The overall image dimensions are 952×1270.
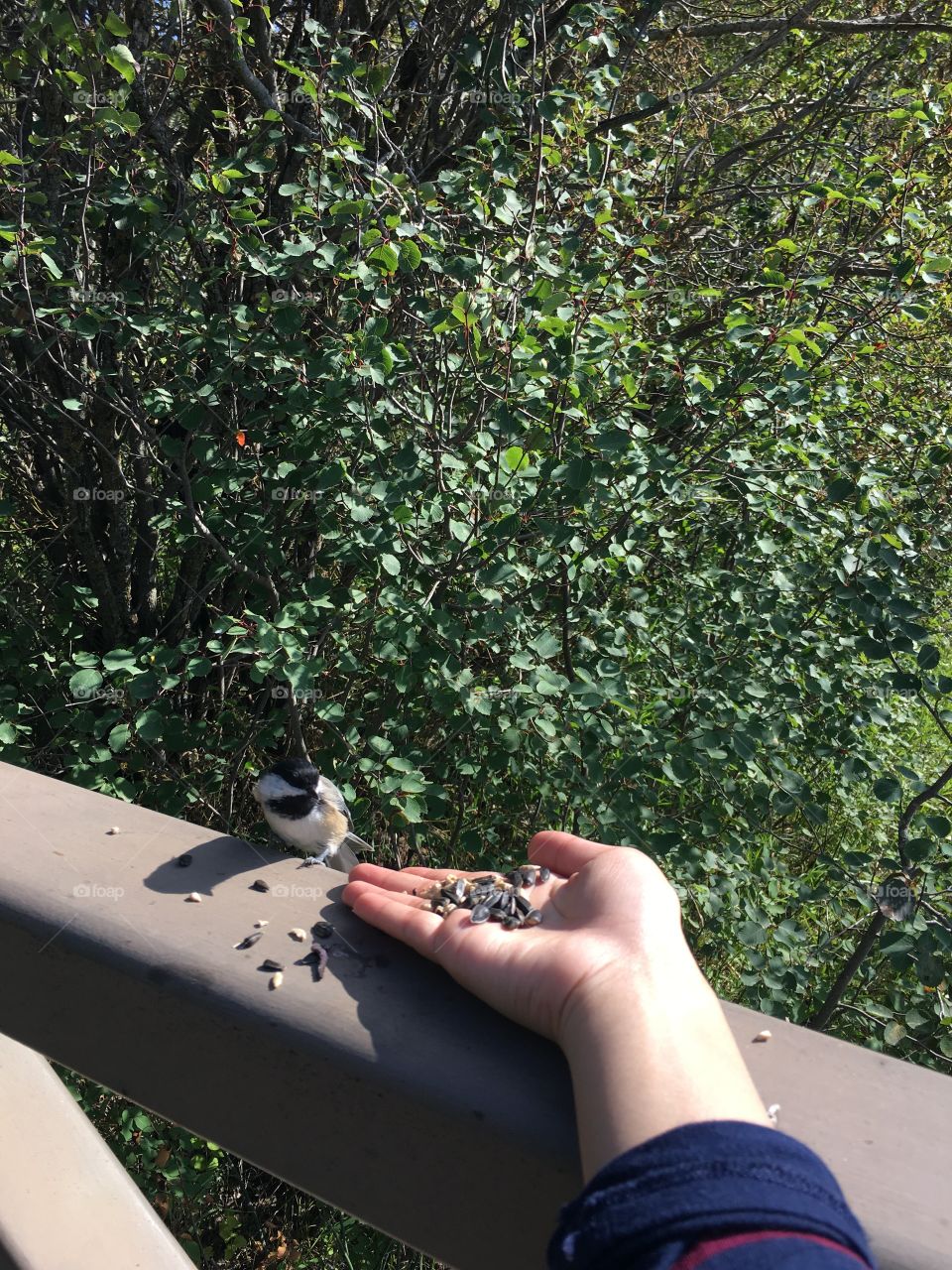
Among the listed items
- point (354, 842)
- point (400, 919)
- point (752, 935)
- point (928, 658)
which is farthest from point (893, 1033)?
point (400, 919)

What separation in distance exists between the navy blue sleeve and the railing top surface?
0.08 m

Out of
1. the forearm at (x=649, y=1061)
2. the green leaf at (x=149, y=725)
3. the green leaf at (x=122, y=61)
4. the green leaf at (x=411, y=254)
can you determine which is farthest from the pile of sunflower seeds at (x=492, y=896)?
the green leaf at (x=122, y=61)

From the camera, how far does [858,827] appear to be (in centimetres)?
343

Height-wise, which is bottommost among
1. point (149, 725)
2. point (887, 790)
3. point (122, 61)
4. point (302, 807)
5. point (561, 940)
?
point (149, 725)

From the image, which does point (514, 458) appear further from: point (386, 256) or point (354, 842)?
point (354, 842)

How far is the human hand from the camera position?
0.72 m

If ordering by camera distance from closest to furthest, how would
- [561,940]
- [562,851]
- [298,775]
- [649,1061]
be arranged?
[649,1061] → [561,940] → [562,851] → [298,775]

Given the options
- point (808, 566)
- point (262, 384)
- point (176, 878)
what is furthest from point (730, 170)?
point (176, 878)

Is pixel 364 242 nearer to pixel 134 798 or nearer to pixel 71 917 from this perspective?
pixel 71 917

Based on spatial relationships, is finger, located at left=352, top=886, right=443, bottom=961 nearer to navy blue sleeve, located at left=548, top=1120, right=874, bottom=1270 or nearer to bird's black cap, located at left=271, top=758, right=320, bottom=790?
navy blue sleeve, located at left=548, top=1120, right=874, bottom=1270

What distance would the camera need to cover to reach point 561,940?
2.56 ft

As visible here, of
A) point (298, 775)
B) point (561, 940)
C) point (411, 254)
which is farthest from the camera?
point (298, 775)

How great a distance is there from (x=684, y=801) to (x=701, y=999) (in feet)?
6.87

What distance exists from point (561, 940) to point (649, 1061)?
17 cm
